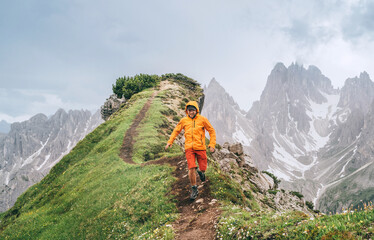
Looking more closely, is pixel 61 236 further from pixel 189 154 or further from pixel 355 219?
pixel 355 219

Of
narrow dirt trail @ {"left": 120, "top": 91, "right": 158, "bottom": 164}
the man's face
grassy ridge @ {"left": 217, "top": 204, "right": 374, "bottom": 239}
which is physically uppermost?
narrow dirt trail @ {"left": 120, "top": 91, "right": 158, "bottom": 164}

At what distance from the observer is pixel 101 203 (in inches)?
689

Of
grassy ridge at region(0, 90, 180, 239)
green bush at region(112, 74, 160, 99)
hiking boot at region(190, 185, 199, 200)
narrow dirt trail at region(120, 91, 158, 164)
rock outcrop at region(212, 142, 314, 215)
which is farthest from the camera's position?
green bush at region(112, 74, 160, 99)

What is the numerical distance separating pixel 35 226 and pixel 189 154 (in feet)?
51.5

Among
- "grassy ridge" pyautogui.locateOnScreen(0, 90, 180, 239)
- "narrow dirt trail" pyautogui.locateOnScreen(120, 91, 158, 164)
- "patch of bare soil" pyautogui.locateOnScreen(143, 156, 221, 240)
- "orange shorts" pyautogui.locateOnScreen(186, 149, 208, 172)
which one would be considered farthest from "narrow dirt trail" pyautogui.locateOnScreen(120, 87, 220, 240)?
"narrow dirt trail" pyautogui.locateOnScreen(120, 91, 158, 164)

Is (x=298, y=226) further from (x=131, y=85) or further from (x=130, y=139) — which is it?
(x=131, y=85)

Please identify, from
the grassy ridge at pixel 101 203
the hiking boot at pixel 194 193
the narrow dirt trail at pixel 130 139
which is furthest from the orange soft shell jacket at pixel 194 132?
the narrow dirt trail at pixel 130 139

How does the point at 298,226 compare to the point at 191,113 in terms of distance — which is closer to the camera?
the point at 298,226

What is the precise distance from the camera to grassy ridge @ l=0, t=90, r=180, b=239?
13.5 metres

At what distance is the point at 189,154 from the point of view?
1242 cm

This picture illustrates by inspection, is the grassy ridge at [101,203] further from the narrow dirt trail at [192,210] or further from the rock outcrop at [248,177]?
the rock outcrop at [248,177]

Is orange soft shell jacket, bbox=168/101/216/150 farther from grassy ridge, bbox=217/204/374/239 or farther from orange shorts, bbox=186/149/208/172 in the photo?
grassy ridge, bbox=217/204/374/239

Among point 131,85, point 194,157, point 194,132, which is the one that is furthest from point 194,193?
point 131,85

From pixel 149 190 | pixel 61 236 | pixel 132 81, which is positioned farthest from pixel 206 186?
pixel 132 81
